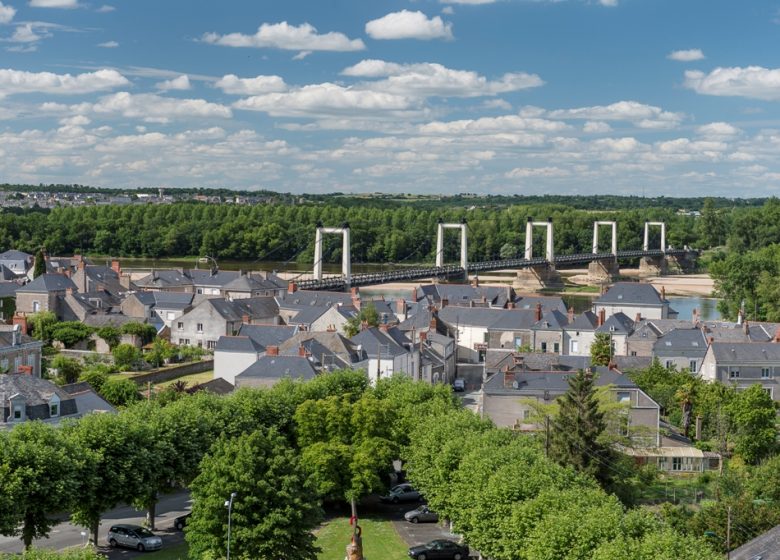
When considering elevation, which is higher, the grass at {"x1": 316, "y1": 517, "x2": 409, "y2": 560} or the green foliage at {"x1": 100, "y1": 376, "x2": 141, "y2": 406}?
the green foliage at {"x1": 100, "y1": 376, "x2": 141, "y2": 406}

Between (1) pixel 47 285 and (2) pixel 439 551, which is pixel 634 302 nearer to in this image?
(1) pixel 47 285

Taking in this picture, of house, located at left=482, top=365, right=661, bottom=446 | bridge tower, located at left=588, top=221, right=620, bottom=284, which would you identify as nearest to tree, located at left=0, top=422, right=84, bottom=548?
house, located at left=482, top=365, right=661, bottom=446

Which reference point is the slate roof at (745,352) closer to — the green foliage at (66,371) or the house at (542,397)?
the house at (542,397)

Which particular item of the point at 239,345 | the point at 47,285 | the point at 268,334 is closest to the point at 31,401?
the point at 239,345

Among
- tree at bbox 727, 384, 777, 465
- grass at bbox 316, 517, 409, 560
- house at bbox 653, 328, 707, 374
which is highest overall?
house at bbox 653, 328, 707, 374

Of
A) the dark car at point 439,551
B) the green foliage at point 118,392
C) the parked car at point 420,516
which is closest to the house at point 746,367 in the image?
the parked car at point 420,516

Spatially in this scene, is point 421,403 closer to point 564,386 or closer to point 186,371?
point 564,386

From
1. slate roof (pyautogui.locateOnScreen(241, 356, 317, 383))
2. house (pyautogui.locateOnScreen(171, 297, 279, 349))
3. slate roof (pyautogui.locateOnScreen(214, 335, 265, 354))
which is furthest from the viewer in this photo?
house (pyautogui.locateOnScreen(171, 297, 279, 349))

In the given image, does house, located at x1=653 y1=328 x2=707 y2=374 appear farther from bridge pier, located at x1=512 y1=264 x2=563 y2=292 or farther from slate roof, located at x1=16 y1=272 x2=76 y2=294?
bridge pier, located at x1=512 y1=264 x2=563 y2=292
